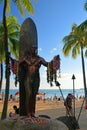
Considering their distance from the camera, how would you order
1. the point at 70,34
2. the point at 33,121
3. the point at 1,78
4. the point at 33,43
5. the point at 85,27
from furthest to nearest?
the point at 70,34, the point at 85,27, the point at 1,78, the point at 33,43, the point at 33,121

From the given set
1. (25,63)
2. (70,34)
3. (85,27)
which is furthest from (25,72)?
(70,34)

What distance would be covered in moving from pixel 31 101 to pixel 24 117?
51 centimetres

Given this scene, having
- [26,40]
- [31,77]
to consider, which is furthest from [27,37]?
[31,77]

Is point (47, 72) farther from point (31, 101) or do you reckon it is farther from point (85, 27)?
point (85, 27)

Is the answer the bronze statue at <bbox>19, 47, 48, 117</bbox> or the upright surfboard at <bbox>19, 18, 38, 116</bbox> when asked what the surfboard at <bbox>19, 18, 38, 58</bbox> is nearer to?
the upright surfboard at <bbox>19, 18, 38, 116</bbox>

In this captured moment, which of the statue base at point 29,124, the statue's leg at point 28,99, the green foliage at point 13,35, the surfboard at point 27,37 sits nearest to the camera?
the statue base at point 29,124

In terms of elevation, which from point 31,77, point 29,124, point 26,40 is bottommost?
point 29,124

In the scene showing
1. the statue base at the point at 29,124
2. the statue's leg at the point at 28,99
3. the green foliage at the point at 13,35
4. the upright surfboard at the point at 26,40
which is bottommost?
the statue base at the point at 29,124

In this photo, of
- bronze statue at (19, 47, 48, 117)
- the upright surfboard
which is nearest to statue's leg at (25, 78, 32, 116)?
bronze statue at (19, 47, 48, 117)

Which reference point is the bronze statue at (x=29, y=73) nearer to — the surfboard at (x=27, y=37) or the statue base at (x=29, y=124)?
the surfboard at (x=27, y=37)

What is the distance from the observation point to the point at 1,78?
29.2 meters

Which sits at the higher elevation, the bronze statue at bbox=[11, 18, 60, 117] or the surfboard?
the surfboard

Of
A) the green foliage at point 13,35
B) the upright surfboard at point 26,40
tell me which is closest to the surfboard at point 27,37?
the upright surfboard at point 26,40

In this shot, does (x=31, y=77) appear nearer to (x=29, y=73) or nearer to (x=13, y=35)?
(x=29, y=73)
